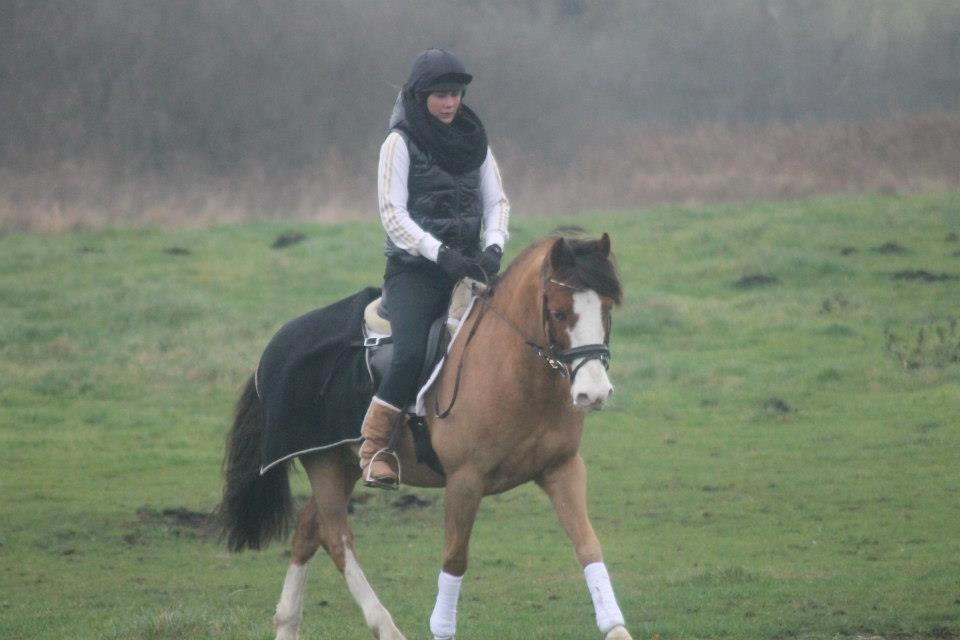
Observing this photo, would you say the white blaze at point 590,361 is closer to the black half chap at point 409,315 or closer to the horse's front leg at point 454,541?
the horse's front leg at point 454,541

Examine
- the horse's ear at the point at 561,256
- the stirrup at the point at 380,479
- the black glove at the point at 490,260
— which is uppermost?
the horse's ear at the point at 561,256

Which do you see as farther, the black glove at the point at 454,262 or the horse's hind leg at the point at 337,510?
the horse's hind leg at the point at 337,510

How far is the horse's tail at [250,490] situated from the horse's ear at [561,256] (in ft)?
8.80

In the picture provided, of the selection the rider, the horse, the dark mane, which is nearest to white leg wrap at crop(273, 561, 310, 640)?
the horse

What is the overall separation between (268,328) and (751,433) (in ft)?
23.8

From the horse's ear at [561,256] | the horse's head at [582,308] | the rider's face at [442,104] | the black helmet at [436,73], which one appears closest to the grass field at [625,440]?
the horse's head at [582,308]

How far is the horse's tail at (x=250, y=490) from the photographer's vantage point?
8.66 m

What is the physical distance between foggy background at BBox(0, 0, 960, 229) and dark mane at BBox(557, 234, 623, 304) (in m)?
21.6

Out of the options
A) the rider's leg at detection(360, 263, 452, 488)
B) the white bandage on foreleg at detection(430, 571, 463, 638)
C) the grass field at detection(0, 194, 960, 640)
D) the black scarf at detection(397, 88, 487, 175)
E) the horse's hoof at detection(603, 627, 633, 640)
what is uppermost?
the black scarf at detection(397, 88, 487, 175)

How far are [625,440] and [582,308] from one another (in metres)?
8.41

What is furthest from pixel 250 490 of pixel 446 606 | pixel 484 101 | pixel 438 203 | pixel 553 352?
pixel 484 101

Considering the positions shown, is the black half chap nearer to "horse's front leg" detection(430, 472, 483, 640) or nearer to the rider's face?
"horse's front leg" detection(430, 472, 483, 640)

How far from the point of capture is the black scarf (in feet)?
24.1

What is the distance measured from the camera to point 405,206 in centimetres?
738
